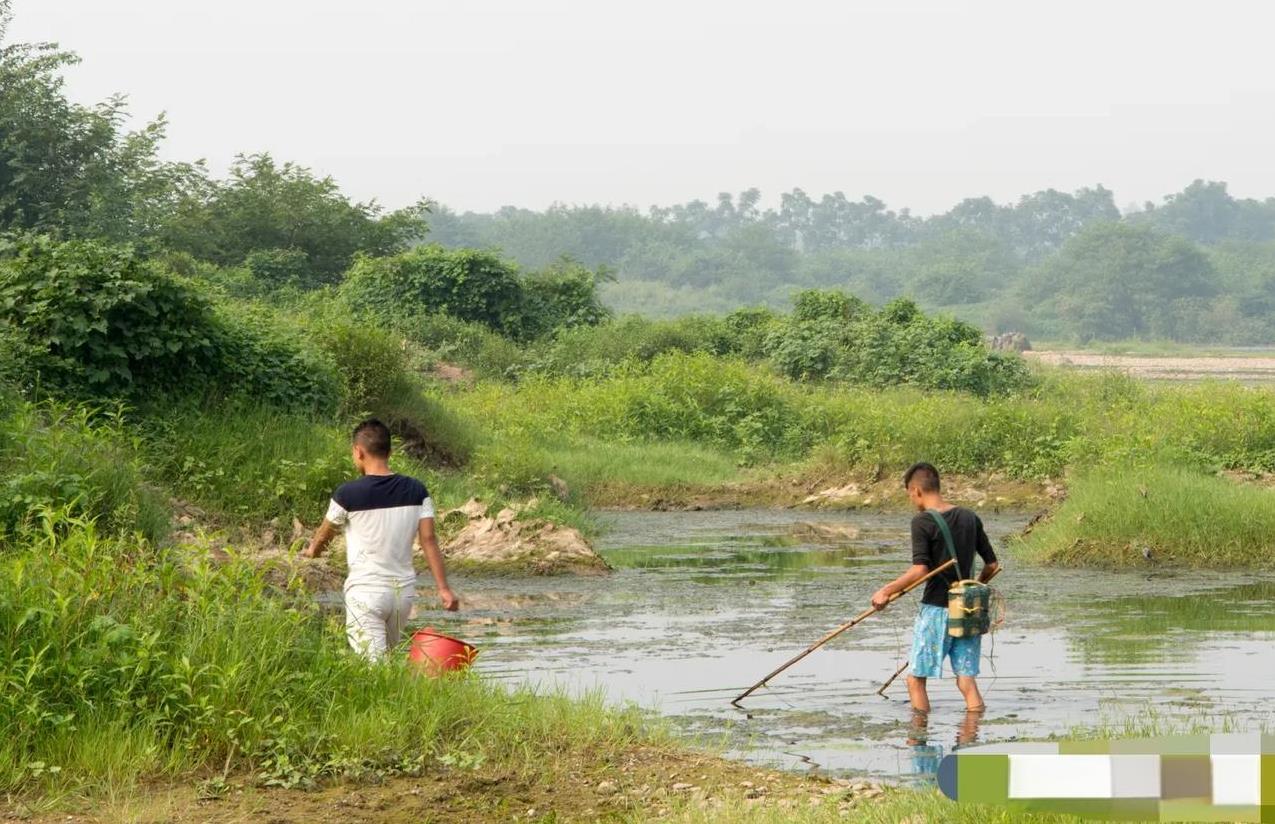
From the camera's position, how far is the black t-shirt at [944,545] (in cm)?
993

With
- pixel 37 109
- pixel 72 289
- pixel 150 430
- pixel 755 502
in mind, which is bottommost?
pixel 755 502

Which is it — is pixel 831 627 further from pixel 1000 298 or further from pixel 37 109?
pixel 1000 298

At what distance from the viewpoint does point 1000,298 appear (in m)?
113

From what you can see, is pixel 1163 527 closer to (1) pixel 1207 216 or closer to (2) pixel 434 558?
(2) pixel 434 558

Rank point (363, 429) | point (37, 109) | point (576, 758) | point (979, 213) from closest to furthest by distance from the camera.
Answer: point (576, 758) < point (363, 429) < point (37, 109) < point (979, 213)

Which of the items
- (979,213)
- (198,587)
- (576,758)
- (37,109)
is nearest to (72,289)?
(198,587)

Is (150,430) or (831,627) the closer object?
(831,627)

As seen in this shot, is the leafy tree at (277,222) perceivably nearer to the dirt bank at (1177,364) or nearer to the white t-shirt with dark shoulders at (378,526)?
the dirt bank at (1177,364)

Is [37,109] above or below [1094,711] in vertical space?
above

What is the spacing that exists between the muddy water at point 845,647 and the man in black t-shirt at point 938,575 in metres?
0.29

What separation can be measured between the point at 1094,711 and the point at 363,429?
15.2ft

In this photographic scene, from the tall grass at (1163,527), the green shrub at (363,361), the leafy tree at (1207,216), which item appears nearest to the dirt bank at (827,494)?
the green shrub at (363,361)

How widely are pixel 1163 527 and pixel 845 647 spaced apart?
5.59m

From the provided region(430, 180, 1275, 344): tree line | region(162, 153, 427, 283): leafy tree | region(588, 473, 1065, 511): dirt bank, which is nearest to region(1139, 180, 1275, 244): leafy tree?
region(430, 180, 1275, 344): tree line
